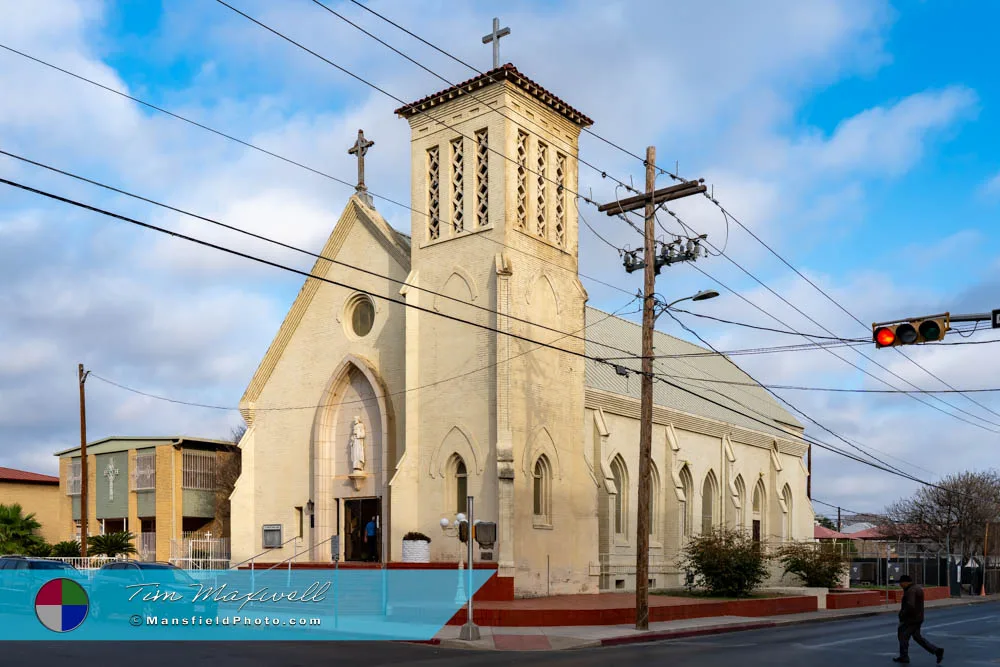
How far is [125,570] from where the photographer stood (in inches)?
970

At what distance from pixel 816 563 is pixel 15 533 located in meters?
32.3

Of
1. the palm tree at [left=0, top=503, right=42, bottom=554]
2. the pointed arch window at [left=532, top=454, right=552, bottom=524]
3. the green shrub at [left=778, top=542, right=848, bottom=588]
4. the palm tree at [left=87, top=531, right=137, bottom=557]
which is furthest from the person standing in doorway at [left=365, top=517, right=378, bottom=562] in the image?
the palm tree at [left=0, top=503, right=42, bottom=554]

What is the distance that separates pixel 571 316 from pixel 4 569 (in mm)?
18066

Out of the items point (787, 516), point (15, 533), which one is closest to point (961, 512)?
point (787, 516)

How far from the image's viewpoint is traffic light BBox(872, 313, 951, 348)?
18.9 m

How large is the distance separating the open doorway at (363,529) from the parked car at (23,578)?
Answer: 9.92 metres

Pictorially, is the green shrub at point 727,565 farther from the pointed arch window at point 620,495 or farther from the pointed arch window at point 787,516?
the pointed arch window at point 787,516

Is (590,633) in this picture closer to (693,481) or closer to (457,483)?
(457,483)

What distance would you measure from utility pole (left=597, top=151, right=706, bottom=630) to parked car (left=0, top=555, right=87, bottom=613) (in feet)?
46.5

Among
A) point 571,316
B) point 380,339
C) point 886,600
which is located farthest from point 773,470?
point 380,339

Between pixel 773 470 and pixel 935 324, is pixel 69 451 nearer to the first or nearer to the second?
pixel 773 470

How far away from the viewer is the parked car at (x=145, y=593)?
24.0 meters

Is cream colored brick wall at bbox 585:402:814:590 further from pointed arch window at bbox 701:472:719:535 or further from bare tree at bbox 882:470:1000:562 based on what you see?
bare tree at bbox 882:470:1000:562

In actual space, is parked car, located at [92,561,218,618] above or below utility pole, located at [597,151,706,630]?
below
